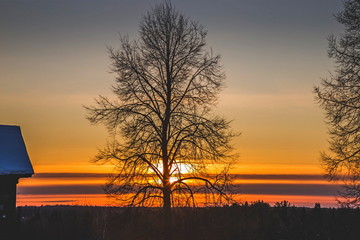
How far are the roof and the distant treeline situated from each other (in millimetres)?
2543

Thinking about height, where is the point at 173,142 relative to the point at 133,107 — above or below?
below

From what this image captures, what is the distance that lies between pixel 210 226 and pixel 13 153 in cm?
1347

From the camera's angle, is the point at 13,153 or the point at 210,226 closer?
the point at 210,226

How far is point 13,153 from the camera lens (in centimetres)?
3447

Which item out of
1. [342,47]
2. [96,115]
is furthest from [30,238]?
[342,47]

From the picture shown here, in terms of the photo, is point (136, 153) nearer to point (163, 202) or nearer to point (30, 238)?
point (163, 202)

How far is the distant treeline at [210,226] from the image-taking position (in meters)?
31.2

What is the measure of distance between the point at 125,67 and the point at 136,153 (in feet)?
16.3

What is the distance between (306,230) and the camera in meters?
Result: 32.3

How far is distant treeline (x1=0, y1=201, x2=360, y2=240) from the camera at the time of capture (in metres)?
31.2

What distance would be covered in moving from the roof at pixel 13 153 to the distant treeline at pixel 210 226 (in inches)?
100

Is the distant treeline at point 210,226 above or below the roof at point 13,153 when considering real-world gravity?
below

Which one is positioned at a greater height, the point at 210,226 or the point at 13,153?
the point at 13,153

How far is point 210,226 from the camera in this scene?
109ft
